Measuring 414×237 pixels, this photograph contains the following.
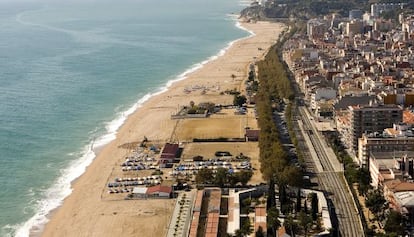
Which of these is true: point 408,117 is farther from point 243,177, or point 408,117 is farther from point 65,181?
point 65,181

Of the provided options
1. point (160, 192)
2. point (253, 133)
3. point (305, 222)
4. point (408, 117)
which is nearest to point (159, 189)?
point (160, 192)

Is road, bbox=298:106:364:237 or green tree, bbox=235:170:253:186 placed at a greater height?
green tree, bbox=235:170:253:186

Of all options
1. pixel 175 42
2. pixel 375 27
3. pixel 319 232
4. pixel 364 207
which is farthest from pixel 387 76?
pixel 175 42

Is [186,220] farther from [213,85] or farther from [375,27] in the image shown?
[375,27]

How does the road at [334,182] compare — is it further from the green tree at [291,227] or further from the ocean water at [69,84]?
the ocean water at [69,84]

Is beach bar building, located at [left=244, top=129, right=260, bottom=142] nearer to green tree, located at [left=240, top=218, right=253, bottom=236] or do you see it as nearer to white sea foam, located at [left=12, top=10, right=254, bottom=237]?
white sea foam, located at [left=12, top=10, right=254, bottom=237]

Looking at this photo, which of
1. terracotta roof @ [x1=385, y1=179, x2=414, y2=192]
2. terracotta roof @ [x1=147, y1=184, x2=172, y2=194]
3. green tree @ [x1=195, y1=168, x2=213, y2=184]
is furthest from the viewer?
green tree @ [x1=195, y1=168, x2=213, y2=184]

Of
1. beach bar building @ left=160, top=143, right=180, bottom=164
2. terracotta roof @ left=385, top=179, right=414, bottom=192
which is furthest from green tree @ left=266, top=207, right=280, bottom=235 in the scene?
beach bar building @ left=160, top=143, right=180, bottom=164
